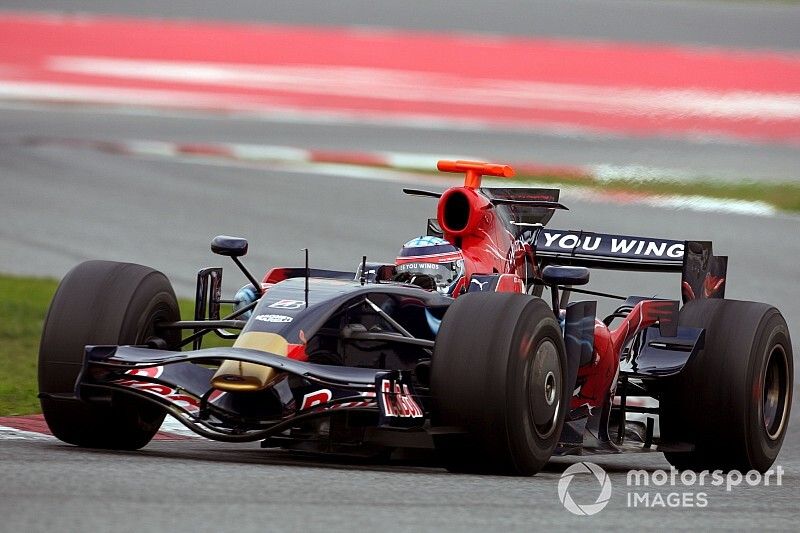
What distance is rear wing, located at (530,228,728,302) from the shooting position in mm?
9680

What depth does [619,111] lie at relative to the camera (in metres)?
24.7

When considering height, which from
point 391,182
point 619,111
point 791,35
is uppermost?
point 791,35

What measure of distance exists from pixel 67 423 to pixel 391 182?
12.5 meters

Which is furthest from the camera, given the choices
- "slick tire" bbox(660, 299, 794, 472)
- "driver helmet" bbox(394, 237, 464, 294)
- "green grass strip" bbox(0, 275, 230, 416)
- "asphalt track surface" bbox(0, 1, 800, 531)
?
"green grass strip" bbox(0, 275, 230, 416)

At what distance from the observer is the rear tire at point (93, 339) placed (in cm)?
793

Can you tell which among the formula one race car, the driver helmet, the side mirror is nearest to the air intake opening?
the formula one race car

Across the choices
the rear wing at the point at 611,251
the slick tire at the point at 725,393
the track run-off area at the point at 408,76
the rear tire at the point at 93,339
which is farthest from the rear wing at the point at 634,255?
the track run-off area at the point at 408,76

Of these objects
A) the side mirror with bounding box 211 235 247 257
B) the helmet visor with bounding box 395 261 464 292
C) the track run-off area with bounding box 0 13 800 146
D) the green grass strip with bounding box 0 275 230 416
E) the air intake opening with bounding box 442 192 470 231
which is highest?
the track run-off area with bounding box 0 13 800 146

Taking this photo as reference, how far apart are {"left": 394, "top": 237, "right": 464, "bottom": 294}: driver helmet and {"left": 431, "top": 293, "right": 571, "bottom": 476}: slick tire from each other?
3.53 ft

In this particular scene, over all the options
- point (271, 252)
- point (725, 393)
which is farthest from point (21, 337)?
point (725, 393)

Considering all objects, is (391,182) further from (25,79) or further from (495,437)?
(495,437)

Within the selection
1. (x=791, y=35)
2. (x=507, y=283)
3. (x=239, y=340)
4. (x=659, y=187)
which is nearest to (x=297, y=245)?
(x=659, y=187)

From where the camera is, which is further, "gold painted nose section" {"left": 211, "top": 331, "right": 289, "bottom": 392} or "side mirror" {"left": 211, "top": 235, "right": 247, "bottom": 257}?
"side mirror" {"left": 211, "top": 235, "right": 247, "bottom": 257}

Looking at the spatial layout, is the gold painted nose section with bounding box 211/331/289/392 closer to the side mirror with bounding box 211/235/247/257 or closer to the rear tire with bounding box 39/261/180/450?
the rear tire with bounding box 39/261/180/450
